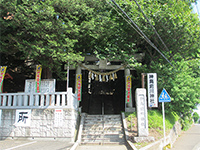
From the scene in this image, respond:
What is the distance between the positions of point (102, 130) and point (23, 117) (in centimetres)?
474

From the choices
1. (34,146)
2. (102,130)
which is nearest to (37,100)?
(34,146)

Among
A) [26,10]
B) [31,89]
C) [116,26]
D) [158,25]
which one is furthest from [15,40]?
[158,25]

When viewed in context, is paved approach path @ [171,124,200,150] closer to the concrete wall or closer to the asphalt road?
the concrete wall

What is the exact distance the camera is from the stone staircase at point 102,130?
10.1 metres

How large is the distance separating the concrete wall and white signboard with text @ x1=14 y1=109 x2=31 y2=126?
6.4 inches

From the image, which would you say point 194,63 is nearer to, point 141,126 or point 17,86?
point 141,126

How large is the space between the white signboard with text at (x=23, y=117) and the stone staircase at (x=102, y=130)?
10.8 feet

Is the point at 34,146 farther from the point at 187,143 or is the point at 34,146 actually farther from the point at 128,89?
the point at 187,143

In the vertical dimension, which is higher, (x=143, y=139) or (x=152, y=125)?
(x=152, y=125)

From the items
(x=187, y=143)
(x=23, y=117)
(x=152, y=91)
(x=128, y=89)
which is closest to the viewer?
A: (x=23, y=117)

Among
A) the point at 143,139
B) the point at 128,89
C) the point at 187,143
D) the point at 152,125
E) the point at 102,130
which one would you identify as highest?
the point at 128,89

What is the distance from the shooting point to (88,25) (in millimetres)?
10625

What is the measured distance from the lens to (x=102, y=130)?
1096 cm

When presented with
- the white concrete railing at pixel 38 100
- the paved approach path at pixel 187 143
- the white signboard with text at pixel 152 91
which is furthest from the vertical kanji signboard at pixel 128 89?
the white concrete railing at pixel 38 100
